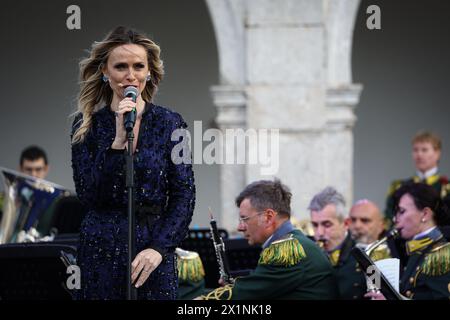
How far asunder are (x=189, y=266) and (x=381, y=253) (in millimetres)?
1023

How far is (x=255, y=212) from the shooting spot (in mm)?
4895

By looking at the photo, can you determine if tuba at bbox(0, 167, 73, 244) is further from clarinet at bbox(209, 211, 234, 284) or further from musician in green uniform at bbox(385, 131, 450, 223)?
musician in green uniform at bbox(385, 131, 450, 223)

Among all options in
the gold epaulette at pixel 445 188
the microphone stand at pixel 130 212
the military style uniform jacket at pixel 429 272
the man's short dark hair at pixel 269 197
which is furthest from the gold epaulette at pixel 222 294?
the gold epaulette at pixel 445 188

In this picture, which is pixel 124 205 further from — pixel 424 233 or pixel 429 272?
pixel 424 233

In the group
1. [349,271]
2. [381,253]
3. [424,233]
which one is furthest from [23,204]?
[424,233]

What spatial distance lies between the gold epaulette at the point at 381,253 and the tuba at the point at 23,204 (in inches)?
83.1

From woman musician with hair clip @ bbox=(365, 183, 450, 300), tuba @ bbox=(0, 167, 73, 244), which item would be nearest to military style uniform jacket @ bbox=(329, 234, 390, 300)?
woman musician with hair clip @ bbox=(365, 183, 450, 300)

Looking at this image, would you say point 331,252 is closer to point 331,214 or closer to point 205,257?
point 331,214

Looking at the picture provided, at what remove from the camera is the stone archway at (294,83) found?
8.26m

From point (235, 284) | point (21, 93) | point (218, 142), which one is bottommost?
point (235, 284)

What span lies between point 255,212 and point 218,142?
3.78 meters

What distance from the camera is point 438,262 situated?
17.1ft

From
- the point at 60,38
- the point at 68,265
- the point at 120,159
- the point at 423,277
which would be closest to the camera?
the point at 120,159

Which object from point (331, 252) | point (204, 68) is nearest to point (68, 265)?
point (331, 252)
